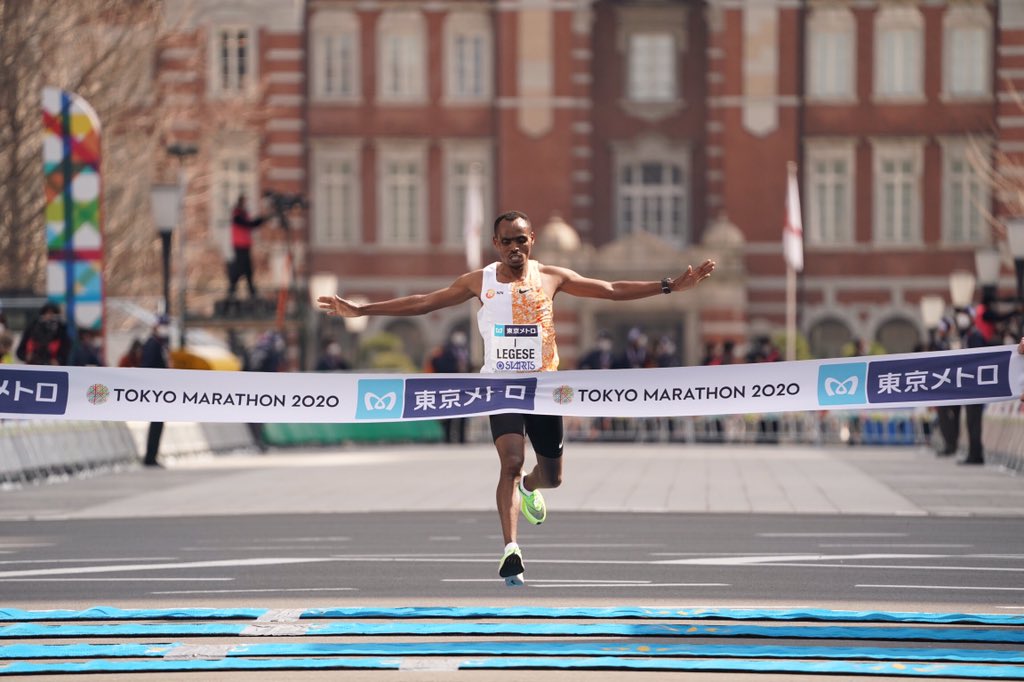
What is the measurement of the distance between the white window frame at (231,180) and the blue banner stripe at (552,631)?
51786 millimetres

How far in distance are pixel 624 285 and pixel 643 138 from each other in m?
51.8

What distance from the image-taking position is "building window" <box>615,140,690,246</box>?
64.1 m

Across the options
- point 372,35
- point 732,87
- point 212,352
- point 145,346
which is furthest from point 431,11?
point 145,346

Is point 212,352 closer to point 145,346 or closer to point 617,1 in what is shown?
point 145,346

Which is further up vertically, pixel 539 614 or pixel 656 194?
pixel 656 194

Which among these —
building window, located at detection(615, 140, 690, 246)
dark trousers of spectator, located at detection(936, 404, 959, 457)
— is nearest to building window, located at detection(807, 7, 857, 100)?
building window, located at detection(615, 140, 690, 246)

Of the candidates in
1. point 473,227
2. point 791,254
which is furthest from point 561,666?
point 473,227

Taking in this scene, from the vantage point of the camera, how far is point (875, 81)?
205ft

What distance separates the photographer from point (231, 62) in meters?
63.2

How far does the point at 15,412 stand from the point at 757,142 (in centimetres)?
4911

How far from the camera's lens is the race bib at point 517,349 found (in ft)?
41.0

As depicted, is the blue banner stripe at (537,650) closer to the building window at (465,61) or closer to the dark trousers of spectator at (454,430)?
the dark trousers of spectator at (454,430)

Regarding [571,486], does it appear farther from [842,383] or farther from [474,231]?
[474,231]

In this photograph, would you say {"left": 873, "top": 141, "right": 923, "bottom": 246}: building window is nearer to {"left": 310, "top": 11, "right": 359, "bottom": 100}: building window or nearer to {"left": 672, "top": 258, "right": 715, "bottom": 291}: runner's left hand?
{"left": 310, "top": 11, "right": 359, "bottom": 100}: building window
